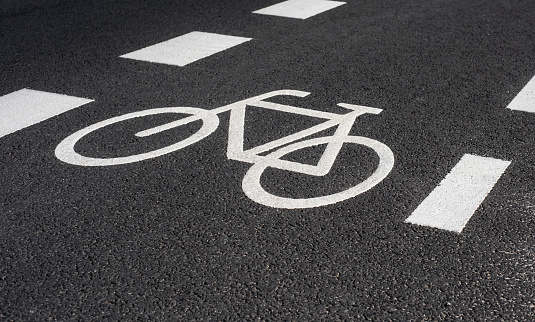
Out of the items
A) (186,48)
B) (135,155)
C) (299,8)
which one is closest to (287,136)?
(135,155)

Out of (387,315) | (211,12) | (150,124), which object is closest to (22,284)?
(387,315)

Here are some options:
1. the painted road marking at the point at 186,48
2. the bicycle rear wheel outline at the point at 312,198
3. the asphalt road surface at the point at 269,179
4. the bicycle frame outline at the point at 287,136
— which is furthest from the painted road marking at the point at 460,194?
the painted road marking at the point at 186,48

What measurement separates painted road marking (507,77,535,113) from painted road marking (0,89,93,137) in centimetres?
334

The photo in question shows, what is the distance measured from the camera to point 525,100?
552 cm

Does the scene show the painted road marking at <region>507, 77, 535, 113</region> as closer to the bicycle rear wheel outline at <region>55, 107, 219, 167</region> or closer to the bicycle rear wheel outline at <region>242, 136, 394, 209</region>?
the bicycle rear wheel outline at <region>242, 136, 394, 209</region>

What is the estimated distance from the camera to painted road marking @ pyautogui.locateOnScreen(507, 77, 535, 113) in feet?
17.5

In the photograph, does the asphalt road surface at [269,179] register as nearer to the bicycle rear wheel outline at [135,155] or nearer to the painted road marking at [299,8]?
the bicycle rear wheel outline at [135,155]

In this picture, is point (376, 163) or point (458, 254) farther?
point (376, 163)

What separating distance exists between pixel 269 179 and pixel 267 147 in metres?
0.49

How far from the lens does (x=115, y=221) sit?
3.80 meters

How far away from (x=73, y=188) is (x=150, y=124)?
107 centimetres

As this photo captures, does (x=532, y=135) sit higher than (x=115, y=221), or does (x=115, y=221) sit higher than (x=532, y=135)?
(x=115, y=221)

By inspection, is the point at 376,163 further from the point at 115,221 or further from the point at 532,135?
the point at 115,221

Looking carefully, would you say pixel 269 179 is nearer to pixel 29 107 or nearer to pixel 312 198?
pixel 312 198
